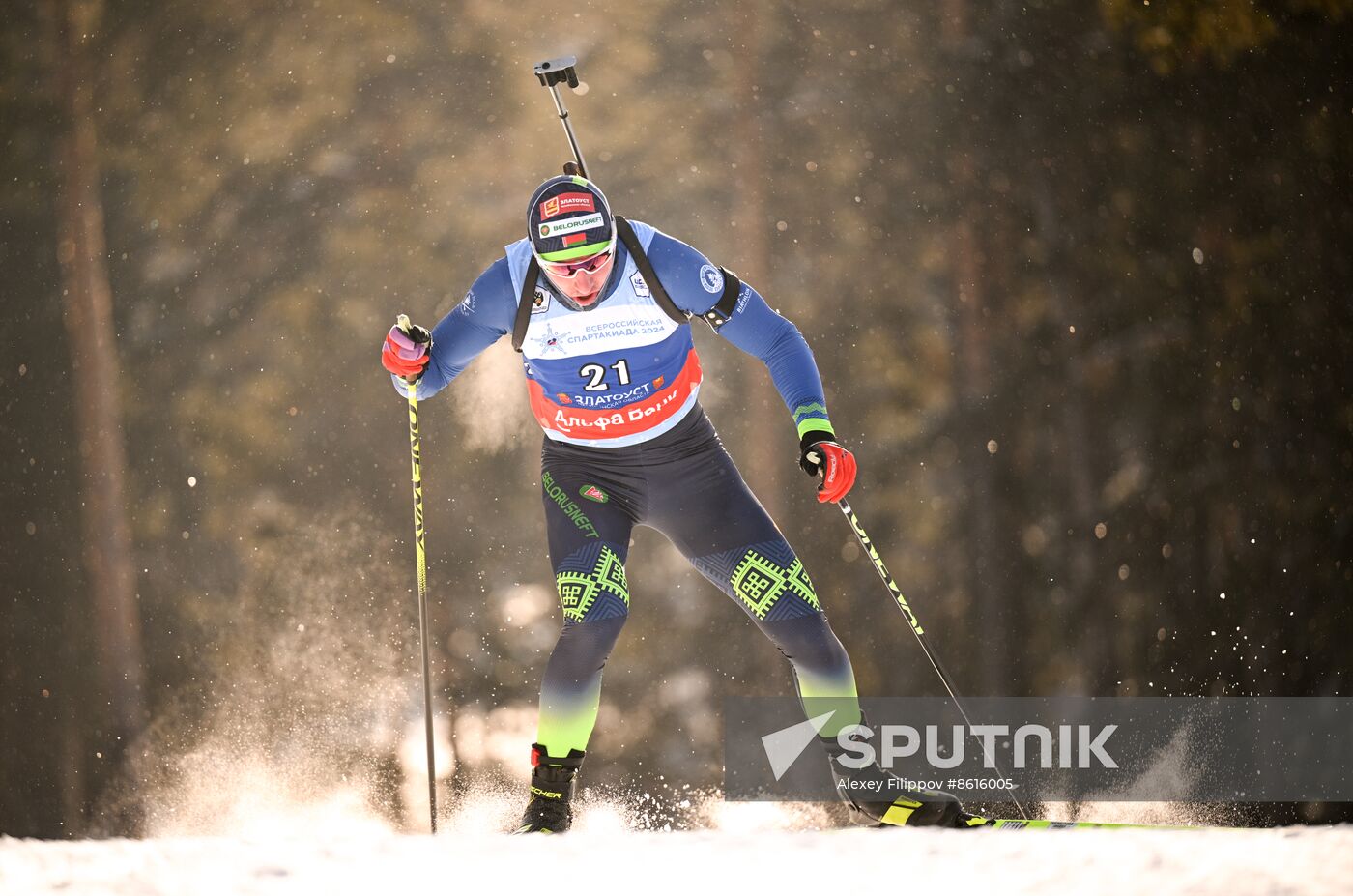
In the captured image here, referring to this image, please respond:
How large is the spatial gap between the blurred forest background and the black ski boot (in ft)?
7.39

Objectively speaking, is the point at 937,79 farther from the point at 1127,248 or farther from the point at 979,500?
the point at 979,500

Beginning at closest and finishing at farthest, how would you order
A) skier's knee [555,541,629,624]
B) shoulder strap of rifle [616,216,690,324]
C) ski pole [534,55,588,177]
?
skier's knee [555,541,629,624] → shoulder strap of rifle [616,216,690,324] → ski pole [534,55,588,177]

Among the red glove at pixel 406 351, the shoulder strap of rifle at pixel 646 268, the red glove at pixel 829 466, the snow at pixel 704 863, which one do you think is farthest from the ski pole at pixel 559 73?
the snow at pixel 704 863

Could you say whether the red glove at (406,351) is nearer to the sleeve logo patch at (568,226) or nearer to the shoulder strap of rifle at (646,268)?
the sleeve logo patch at (568,226)

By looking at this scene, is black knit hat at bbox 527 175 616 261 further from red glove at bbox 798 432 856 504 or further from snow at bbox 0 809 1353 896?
snow at bbox 0 809 1353 896

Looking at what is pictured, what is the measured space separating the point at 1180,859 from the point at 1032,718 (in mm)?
3310

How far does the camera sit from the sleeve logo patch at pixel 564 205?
3342 millimetres

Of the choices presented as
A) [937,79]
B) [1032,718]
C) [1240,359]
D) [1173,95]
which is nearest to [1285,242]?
[1240,359]

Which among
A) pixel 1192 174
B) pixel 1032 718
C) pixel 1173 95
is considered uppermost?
pixel 1173 95

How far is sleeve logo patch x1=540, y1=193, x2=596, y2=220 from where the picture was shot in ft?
11.0

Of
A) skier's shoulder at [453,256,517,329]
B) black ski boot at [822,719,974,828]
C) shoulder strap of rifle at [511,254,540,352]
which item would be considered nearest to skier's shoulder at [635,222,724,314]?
shoulder strap of rifle at [511,254,540,352]

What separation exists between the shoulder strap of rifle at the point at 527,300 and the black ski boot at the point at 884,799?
1698mm

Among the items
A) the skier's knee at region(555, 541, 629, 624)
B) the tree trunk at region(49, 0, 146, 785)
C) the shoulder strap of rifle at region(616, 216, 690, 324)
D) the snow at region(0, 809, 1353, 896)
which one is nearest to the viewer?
the snow at region(0, 809, 1353, 896)

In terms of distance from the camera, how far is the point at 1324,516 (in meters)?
6.00
